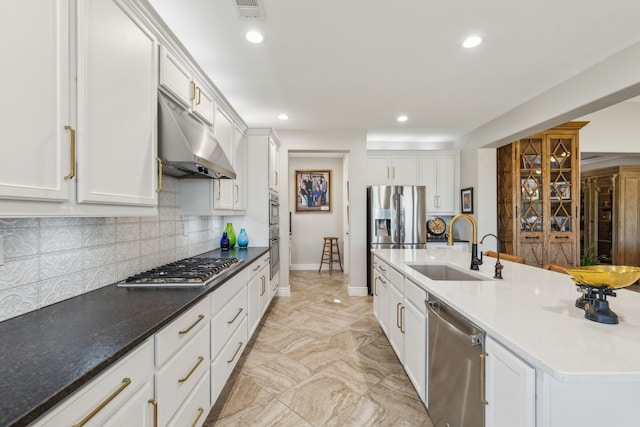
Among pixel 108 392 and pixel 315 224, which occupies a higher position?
pixel 315 224

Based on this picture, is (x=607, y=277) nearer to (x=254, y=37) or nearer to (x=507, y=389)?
(x=507, y=389)

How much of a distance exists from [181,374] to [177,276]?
1.96 feet

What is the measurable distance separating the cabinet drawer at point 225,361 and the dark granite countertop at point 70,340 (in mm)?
579

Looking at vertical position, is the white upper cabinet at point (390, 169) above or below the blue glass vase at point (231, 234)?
above

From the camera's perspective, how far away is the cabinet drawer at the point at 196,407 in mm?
1308

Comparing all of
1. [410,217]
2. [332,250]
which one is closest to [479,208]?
[410,217]

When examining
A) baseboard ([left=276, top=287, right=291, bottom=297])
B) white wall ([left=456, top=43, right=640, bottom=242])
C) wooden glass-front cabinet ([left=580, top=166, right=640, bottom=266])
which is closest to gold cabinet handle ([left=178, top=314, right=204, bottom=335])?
baseboard ([left=276, top=287, right=291, bottom=297])

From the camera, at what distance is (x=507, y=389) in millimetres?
984

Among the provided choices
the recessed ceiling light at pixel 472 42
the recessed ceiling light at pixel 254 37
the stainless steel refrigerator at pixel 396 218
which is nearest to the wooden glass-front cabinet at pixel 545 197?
the stainless steel refrigerator at pixel 396 218

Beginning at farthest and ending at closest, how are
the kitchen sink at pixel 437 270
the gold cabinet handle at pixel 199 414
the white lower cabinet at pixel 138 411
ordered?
the kitchen sink at pixel 437 270
the gold cabinet handle at pixel 199 414
the white lower cabinet at pixel 138 411

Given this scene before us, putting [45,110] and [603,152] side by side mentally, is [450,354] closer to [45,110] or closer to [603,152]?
[45,110]

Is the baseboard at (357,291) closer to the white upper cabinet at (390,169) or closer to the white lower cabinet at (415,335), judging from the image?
the white upper cabinet at (390,169)

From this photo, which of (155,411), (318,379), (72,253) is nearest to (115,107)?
(72,253)

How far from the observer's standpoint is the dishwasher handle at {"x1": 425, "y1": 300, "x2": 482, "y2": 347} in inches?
45.6
